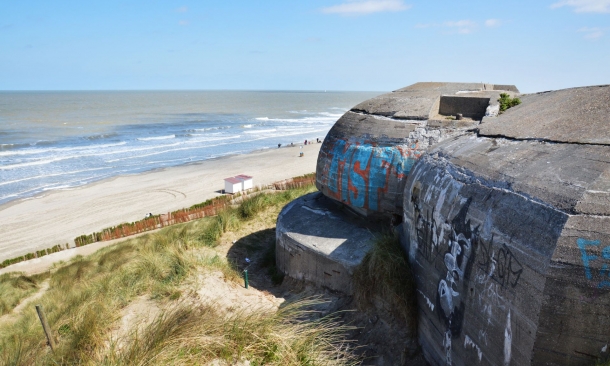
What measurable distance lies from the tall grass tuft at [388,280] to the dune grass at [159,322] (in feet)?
2.95

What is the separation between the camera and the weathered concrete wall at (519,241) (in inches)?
167

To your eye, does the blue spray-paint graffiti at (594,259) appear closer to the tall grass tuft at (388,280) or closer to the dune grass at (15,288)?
the tall grass tuft at (388,280)

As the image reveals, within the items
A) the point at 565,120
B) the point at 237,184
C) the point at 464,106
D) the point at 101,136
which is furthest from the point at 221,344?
the point at 101,136

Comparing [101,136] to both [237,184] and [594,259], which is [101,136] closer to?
[237,184]

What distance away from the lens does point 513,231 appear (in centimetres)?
475

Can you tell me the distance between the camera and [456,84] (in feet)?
42.1

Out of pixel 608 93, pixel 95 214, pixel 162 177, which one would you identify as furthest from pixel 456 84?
pixel 162 177

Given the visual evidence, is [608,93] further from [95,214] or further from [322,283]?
[95,214]

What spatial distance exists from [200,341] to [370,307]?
159 inches

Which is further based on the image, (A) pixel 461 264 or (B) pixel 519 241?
(A) pixel 461 264

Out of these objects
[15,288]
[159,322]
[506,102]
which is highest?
[506,102]

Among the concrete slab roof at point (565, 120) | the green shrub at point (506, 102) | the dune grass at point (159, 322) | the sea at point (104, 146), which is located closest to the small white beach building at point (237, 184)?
the dune grass at point (159, 322)

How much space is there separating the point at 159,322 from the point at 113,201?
1921 cm

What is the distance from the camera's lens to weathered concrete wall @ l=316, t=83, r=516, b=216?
923 centimetres
